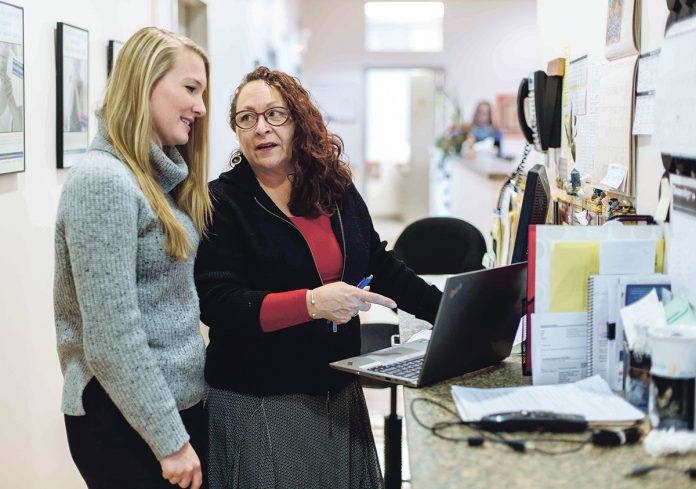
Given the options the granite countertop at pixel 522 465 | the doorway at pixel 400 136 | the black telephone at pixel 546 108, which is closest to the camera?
the granite countertop at pixel 522 465

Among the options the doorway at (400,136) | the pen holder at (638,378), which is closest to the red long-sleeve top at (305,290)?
the pen holder at (638,378)

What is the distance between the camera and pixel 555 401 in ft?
4.78

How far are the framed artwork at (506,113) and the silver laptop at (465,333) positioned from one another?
10.2 metres

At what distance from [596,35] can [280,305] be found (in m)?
1.17

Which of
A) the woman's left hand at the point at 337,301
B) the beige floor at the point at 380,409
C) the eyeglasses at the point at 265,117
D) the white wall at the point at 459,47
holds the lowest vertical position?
the beige floor at the point at 380,409

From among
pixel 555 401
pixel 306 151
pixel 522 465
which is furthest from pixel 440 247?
pixel 522 465

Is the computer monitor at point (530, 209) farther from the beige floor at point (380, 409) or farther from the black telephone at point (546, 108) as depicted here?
the beige floor at point (380, 409)

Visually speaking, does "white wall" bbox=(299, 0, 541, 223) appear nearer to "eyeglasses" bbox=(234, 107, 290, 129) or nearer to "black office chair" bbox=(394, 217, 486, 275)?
"black office chair" bbox=(394, 217, 486, 275)

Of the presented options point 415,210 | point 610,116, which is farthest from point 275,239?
point 415,210

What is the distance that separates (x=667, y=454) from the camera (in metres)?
1.25

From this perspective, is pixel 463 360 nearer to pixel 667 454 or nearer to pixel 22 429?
pixel 667 454

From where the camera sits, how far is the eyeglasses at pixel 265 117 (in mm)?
1837

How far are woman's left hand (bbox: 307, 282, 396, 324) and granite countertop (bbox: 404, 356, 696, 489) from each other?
344 mm

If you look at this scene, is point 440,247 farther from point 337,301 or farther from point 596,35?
Answer: point 337,301
